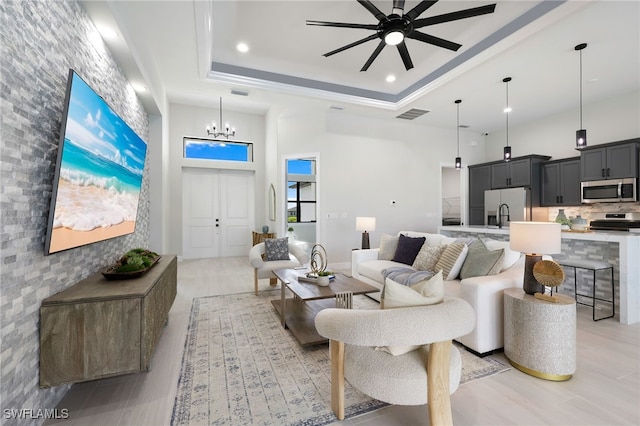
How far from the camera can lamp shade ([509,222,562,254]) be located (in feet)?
7.19

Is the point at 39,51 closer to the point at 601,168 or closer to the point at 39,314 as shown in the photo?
the point at 39,314

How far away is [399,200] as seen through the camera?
6.67m

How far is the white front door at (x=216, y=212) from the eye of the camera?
7.07 metres

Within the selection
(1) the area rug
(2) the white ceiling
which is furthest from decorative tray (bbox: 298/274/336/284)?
(2) the white ceiling

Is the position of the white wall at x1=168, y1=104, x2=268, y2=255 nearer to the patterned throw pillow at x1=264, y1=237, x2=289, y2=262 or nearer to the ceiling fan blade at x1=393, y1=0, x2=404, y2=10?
the patterned throw pillow at x1=264, y1=237, x2=289, y2=262

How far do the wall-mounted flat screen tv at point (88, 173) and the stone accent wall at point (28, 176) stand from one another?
0.36 ft

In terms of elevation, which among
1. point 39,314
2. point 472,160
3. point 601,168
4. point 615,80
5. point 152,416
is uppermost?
point 615,80

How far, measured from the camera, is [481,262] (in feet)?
9.29

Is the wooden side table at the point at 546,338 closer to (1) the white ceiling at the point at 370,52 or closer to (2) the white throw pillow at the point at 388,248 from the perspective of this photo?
(2) the white throw pillow at the point at 388,248

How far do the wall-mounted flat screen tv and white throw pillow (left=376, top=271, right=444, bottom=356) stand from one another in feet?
6.36

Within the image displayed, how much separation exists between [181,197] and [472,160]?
7375 mm

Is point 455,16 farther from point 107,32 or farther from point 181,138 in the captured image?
point 181,138

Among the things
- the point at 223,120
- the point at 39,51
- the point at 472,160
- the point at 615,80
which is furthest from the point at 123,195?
the point at 472,160

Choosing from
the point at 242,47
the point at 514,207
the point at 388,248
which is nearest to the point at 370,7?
the point at 242,47
